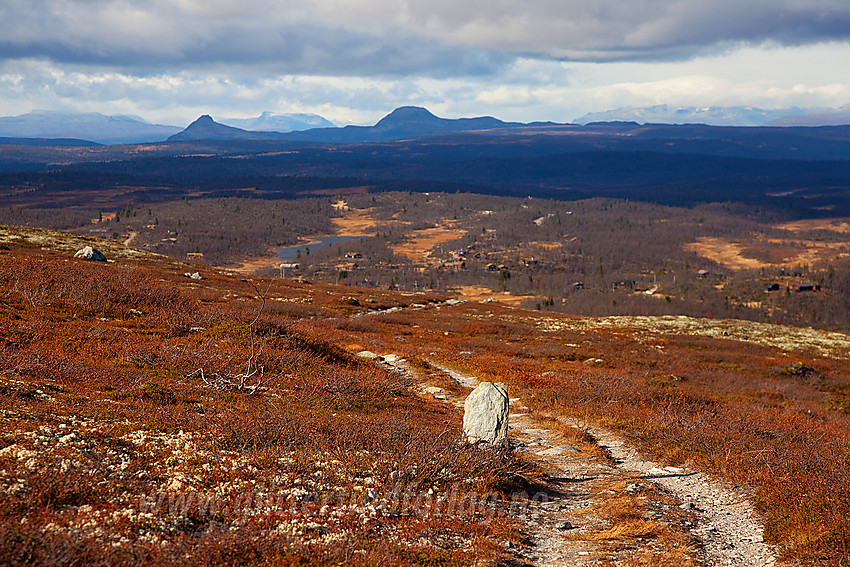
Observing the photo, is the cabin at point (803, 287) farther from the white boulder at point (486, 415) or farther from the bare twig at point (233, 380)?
the bare twig at point (233, 380)

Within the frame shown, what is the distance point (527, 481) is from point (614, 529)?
2.54 metres

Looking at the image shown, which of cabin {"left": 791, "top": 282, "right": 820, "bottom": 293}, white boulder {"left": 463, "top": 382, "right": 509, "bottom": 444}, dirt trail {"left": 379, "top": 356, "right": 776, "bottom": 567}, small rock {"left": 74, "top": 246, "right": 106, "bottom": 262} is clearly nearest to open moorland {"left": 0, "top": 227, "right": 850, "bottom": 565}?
dirt trail {"left": 379, "top": 356, "right": 776, "bottom": 567}

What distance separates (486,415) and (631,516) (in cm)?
419

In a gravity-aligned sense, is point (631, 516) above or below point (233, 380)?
below

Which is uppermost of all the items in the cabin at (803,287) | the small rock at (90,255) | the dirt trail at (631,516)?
the small rock at (90,255)

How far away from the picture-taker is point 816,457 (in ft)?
46.6

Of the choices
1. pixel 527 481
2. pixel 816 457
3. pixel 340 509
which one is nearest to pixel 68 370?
pixel 340 509

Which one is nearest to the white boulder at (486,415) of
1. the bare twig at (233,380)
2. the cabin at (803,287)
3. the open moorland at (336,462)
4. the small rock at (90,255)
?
the open moorland at (336,462)

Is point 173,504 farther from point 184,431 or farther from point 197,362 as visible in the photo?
point 197,362

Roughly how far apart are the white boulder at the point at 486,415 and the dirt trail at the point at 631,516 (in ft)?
5.45

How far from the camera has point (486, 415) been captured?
46.4ft

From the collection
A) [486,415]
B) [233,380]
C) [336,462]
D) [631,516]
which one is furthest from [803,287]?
[336,462]

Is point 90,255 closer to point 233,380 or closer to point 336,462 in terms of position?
point 233,380

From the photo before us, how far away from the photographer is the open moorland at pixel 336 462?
8.09 m
